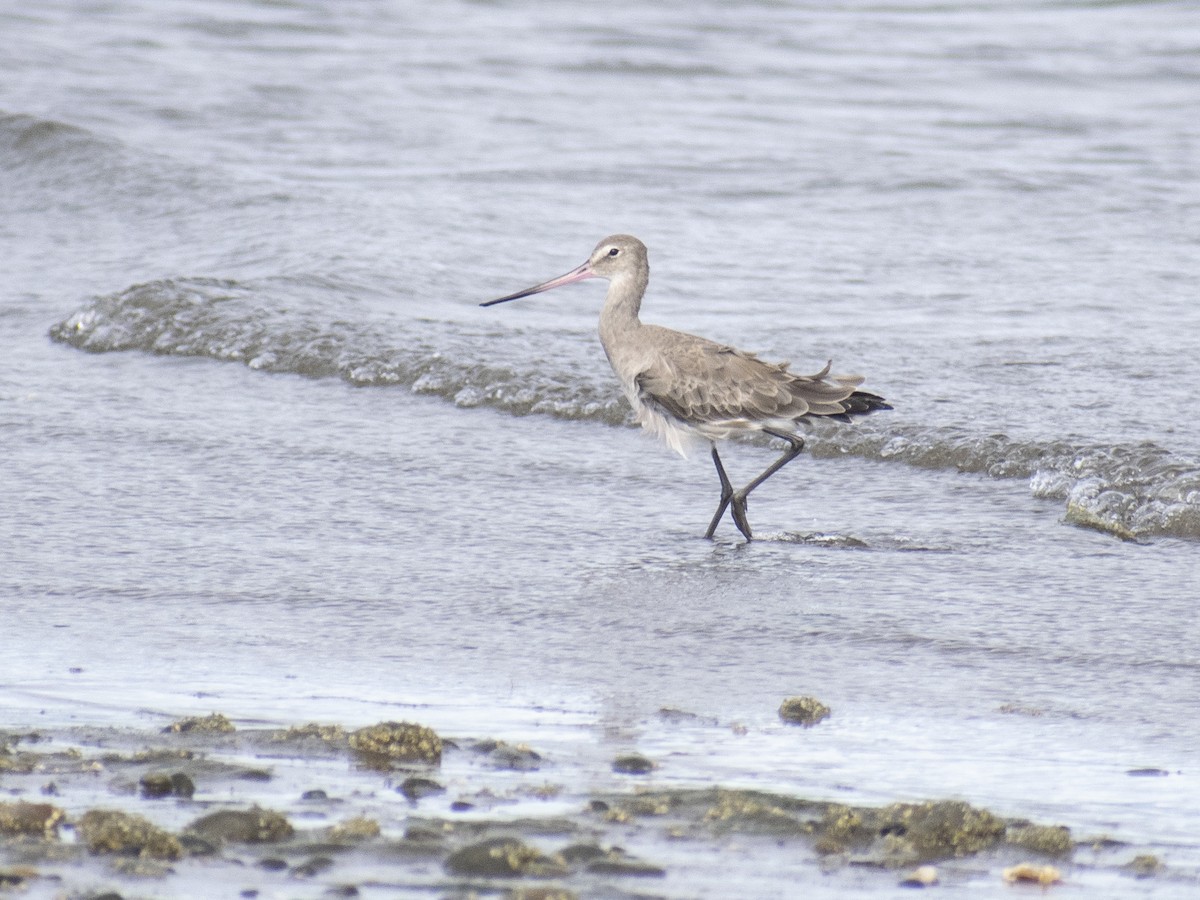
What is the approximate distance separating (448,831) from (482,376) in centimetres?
467

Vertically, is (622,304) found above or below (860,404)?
above

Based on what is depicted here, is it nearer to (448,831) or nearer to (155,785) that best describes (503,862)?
(448,831)

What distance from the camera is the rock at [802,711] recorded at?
404 centimetres

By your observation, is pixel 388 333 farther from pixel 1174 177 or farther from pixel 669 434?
pixel 1174 177

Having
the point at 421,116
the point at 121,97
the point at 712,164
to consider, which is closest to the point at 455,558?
the point at 712,164

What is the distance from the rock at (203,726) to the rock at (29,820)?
615mm

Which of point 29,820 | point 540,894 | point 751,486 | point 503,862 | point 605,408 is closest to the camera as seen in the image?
point 540,894

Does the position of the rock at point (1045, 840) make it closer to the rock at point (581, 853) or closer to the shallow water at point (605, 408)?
the shallow water at point (605, 408)

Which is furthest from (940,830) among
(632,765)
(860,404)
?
(860,404)

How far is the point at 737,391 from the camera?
20.2 feet

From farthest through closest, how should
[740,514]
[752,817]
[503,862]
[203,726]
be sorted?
[740,514] < [203,726] < [752,817] < [503,862]

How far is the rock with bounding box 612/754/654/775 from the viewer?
363 cm

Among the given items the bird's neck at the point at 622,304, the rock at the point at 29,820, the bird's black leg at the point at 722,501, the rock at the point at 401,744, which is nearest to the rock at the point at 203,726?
the rock at the point at 401,744

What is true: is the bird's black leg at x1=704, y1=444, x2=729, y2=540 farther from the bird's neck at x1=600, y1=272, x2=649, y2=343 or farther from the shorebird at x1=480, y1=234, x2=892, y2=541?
the bird's neck at x1=600, y1=272, x2=649, y2=343
